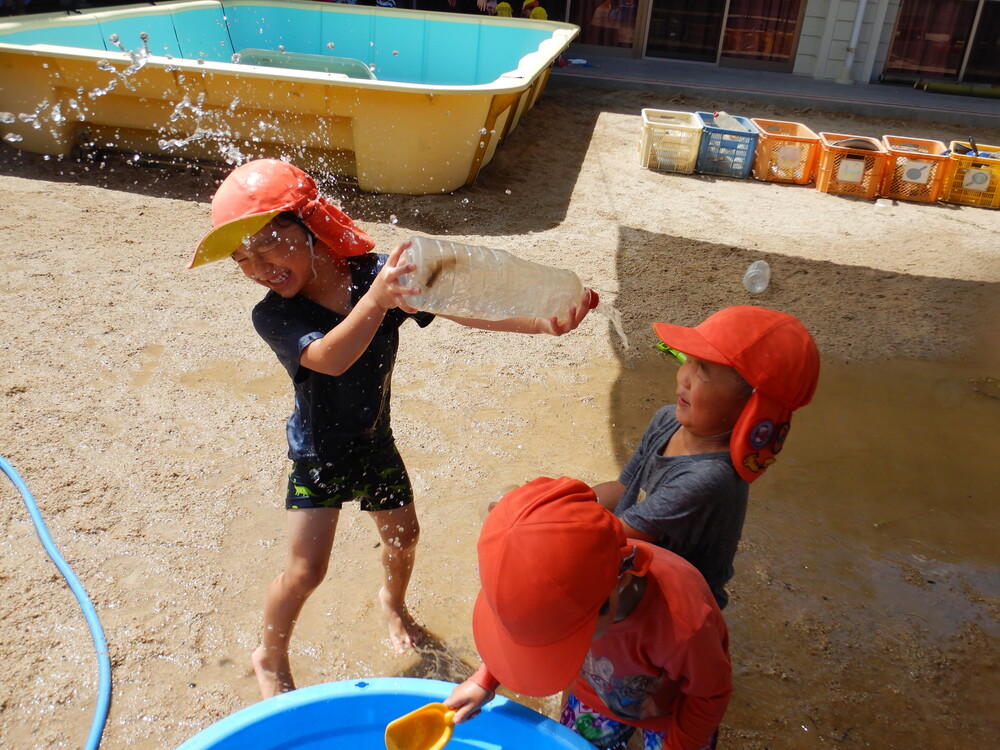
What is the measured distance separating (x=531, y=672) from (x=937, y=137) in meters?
9.97

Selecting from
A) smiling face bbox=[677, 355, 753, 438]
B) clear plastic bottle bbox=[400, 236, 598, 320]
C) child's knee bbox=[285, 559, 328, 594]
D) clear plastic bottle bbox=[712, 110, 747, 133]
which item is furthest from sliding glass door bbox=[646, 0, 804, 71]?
child's knee bbox=[285, 559, 328, 594]

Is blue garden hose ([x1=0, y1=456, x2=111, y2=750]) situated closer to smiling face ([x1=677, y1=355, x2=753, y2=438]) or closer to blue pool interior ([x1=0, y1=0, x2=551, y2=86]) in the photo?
smiling face ([x1=677, y1=355, x2=753, y2=438])

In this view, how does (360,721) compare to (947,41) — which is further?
(947,41)

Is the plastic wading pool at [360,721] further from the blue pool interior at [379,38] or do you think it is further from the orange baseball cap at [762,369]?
the blue pool interior at [379,38]

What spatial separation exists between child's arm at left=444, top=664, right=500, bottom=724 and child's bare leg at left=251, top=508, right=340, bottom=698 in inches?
23.7

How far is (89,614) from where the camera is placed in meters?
2.33

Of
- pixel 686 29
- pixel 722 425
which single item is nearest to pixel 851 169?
pixel 686 29

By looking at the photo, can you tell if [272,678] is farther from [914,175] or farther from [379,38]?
[379,38]

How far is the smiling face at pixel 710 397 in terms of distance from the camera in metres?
1.66

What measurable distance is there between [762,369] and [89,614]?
6.60ft

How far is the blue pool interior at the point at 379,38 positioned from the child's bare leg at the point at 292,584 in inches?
317

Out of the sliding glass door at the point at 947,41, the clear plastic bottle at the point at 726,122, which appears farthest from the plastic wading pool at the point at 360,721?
the sliding glass door at the point at 947,41

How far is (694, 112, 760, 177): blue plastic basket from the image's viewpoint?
7.41 m

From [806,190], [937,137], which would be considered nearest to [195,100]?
[806,190]
